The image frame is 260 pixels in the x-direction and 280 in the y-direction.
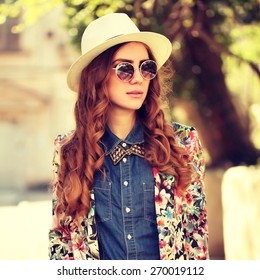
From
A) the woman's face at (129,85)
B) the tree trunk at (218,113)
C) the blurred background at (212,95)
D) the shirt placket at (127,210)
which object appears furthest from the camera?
the tree trunk at (218,113)

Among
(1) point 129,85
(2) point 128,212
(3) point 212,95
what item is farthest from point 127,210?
(3) point 212,95

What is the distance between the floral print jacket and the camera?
283cm

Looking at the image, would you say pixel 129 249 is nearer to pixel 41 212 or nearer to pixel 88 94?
pixel 88 94

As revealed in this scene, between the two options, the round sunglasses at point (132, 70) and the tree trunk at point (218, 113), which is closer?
the round sunglasses at point (132, 70)

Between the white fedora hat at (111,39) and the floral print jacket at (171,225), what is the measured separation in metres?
0.36

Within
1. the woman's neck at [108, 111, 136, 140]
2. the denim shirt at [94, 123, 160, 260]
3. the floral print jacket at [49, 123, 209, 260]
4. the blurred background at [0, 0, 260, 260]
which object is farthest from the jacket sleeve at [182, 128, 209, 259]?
the blurred background at [0, 0, 260, 260]

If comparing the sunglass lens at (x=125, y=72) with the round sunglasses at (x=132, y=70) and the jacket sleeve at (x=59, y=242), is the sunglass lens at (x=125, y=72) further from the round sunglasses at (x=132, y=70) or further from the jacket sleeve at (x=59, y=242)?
the jacket sleeve at (x=59, y=242)

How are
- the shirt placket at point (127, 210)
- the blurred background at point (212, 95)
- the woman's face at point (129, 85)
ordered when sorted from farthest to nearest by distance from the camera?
1. the blurred background at point (212, 95)
2. the woman's face at point (129, 85)
3. the shirt placket at point (127, 210)

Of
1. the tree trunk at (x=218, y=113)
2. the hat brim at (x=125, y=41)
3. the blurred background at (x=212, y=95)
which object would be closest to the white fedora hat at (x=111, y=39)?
the hat brim at (x=125, y=41)

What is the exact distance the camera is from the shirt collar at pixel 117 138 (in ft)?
9.83

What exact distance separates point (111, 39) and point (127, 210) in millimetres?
729

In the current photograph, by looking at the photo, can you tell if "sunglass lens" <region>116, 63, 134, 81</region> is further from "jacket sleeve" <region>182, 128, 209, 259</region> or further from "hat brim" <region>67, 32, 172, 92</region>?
"jacket sleeve" <region>182, 128, 209, 259</region>

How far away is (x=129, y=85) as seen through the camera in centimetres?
300

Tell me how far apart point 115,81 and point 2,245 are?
4.76 meters
